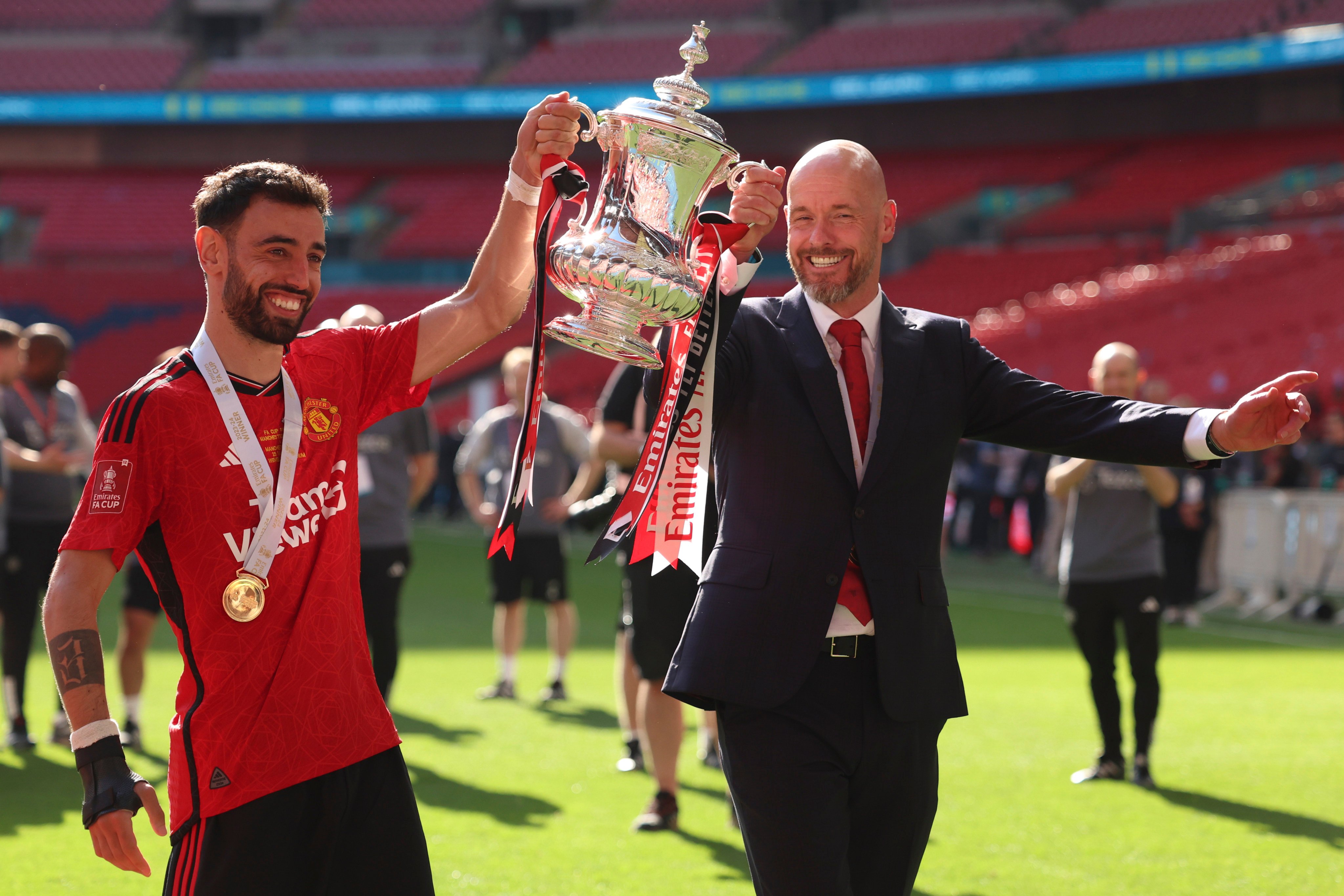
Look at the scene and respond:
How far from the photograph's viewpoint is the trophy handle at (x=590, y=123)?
8.71 ft

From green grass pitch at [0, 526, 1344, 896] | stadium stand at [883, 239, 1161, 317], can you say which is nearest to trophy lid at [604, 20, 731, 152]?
green grass pitch at [0, 526, 1344, 896]

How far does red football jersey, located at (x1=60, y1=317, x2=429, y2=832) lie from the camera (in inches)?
99.6

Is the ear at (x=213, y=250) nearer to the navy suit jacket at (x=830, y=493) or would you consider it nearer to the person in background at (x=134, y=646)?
the navy suit jacket at (x=830, y=493)

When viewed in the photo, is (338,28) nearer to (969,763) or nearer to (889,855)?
(969,763)

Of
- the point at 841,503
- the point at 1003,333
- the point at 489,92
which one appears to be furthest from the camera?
the point at 489,92

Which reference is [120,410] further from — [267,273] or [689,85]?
[689,85]

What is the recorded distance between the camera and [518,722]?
818 centimetres

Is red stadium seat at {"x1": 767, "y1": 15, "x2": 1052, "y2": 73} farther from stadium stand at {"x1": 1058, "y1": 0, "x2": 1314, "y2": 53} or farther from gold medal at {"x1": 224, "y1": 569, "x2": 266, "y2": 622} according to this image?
gold medal at {"x1": 224, "y1": 569, "x2": 266, "y2": 622}

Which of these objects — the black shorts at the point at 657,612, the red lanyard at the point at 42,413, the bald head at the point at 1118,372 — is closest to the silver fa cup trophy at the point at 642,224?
the black shorts at the point at 657,612

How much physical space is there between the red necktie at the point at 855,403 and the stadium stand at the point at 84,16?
3800cm

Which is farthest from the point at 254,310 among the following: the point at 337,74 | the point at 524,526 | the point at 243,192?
the point at 337,74

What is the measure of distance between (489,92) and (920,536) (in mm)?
31280

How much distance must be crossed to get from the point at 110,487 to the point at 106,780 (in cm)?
52

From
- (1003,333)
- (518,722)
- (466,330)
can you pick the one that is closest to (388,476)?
(518,722)
